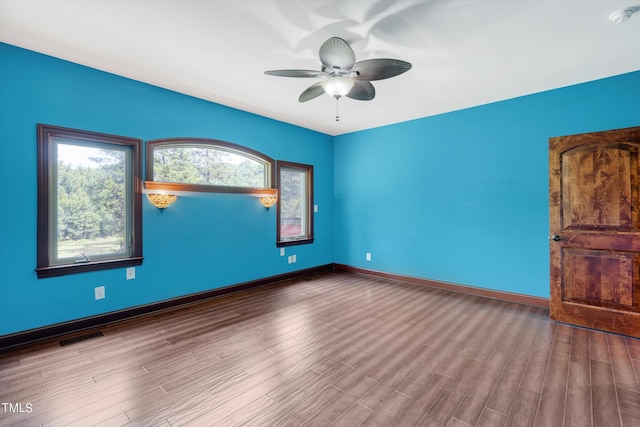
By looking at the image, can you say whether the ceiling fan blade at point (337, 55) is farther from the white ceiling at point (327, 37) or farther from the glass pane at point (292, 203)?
the glass pane at point (292, 203)

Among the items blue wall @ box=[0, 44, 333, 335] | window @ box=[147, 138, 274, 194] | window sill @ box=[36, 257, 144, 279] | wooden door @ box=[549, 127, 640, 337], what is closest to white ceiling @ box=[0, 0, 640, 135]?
blue wall @ box=[0, 44, 333, 335]

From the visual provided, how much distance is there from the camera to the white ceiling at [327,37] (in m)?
2.12

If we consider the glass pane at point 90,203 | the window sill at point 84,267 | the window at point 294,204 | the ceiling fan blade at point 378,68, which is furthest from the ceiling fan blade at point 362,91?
the window sill at point 84,267

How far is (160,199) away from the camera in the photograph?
3.42 meters

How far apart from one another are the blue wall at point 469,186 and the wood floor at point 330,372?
0.89 metres

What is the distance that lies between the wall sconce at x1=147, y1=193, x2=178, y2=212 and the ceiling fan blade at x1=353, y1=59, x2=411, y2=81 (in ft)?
8.30

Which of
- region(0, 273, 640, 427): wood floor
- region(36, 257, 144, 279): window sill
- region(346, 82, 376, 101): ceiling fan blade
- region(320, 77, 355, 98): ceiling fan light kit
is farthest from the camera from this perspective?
region(36, 257, 144, 279): window sill

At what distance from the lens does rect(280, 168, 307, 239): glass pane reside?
521cm

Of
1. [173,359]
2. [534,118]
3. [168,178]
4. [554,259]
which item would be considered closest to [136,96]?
[168,178]

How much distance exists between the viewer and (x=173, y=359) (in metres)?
2.46

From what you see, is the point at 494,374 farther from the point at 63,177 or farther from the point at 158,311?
the point at 63,177

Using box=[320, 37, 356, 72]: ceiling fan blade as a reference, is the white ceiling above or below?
above

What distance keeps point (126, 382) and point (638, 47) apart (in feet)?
17.1

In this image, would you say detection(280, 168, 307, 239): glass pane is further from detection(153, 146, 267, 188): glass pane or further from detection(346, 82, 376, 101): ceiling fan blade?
detection(346, 82, 376, 101): ceiling fan blade
